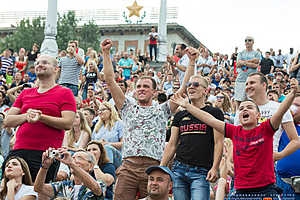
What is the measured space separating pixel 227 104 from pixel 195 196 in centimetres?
628

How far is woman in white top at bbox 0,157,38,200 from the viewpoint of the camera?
5.14 m

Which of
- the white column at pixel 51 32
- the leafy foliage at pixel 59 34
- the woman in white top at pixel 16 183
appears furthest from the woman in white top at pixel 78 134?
the leafy foliage at pixel 59 34

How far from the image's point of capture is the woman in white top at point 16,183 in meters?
5.14

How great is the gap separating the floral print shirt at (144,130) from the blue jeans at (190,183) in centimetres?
31

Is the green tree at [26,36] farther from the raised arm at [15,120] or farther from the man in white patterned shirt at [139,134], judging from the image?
the raised arm at [15,120]

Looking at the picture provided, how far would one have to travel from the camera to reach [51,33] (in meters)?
21.2

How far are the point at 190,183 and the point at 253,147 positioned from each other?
0.91 meters

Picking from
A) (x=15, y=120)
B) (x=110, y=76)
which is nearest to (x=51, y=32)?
(x=110, y=76)

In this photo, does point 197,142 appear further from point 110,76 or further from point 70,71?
point 70,71

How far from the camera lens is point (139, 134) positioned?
5086 millimetres

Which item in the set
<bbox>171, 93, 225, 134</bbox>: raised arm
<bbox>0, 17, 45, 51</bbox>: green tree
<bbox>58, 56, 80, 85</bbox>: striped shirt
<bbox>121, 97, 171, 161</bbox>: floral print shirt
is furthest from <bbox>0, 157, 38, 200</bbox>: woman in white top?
<bbox>0, 17, 45, 51</bbox>: green tree

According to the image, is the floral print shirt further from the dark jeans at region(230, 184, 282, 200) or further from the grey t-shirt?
the grey t-shirt

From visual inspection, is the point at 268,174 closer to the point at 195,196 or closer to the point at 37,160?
the point at 195,196

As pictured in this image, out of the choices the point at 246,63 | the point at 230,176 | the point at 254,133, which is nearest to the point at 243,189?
the point at 254,133
